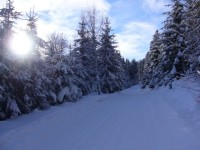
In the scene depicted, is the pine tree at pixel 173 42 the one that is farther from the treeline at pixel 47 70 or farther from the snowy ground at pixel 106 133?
the snowy ground at pixel 106 133

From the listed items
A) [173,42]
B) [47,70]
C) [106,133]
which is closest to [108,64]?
[173,42]

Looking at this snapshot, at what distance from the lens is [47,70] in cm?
1942

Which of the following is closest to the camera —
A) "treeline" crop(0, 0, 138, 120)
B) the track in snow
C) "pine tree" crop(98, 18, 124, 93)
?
the track in snow

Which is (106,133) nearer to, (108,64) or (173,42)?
(173,42)

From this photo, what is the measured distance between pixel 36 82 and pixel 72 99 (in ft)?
23.8

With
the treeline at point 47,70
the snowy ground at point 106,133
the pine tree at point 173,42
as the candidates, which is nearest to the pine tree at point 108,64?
the treeline at point 47,70

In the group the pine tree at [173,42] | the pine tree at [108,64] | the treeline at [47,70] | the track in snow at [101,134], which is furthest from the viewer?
the pine tree at [108,64]

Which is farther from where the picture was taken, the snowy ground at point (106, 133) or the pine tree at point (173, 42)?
the pine tree at point (173, 42)

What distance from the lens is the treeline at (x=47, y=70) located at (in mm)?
13930

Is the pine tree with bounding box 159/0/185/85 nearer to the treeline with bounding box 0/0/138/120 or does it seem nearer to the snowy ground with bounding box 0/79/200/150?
the treeline with bounding box 0/0/138/120

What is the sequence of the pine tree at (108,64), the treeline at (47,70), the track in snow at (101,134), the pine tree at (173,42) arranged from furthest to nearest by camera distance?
the pine tree at (108,64)
the pine tree at (173,42)
the treeline at (47,70)
the track in snow at (101,134)

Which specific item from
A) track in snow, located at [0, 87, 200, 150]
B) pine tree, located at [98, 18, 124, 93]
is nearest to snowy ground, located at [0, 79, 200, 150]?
track in snow, located at [0, 87, 200, 150]

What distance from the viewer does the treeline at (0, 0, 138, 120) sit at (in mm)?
13930

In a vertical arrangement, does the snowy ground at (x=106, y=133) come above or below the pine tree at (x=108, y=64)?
below
